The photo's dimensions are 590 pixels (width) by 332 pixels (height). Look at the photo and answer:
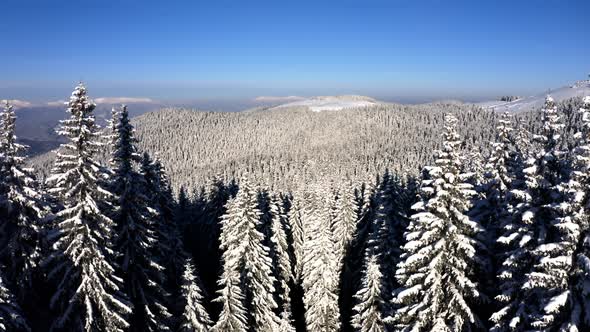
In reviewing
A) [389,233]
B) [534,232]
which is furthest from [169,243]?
[534,232]

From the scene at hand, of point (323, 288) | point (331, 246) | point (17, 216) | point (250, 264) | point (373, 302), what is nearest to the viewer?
point (17, 216)

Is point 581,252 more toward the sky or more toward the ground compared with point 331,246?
more toward the sky

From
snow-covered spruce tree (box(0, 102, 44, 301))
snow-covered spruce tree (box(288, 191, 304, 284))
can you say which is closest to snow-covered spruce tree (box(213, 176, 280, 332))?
snow-covered spruce tree (box(0, 102, 44, 301))

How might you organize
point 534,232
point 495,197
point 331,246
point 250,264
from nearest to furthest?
point 534,232 → point 495,197 → point 250,264 → point 331,246

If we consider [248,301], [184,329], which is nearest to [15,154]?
[184,329]

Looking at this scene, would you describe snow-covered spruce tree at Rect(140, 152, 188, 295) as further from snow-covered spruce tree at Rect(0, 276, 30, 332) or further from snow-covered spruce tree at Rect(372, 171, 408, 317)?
snow-covered spruce tree at Rect(372, 171, 408, 317)

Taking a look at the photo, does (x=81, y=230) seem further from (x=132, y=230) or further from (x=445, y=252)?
(x=445, y=252)

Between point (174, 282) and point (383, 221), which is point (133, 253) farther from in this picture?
point (383, 221)

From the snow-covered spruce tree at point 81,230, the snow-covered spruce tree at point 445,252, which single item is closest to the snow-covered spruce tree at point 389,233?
the snow-covered spruce tree at point 445,252
